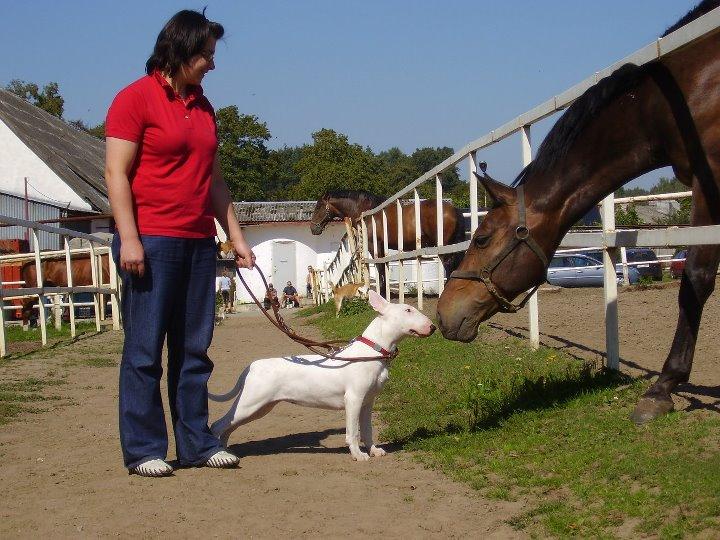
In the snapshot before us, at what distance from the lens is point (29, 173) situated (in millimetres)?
34844

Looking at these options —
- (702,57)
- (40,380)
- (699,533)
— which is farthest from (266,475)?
(40,380)

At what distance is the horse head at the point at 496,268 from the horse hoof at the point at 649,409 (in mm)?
755

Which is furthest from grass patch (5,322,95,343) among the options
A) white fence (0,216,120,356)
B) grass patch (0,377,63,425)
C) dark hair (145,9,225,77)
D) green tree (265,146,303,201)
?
green tree (265,146,303,201)

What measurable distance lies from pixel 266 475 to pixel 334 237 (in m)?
41.1

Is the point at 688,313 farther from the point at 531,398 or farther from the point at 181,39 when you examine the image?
the point at 181,39

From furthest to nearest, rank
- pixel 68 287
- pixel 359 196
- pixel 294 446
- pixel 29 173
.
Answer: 1. pixel 29 173
2. pixel 359 196
3. pixel 68 287
4. pixel 294 446

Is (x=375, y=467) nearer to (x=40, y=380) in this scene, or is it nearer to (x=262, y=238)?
(x=40, y=380)

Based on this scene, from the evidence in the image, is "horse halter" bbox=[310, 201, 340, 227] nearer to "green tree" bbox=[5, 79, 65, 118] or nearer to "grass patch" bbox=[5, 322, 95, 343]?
"grass patch" bbox=[5, 322, 95, 343]

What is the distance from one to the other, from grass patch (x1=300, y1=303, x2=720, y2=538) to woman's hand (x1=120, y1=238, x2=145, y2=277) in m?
1.69

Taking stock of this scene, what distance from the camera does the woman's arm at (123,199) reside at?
14.0 ft

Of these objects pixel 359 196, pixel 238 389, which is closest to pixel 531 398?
pixel 238 389

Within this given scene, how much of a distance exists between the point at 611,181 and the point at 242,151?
63317mm

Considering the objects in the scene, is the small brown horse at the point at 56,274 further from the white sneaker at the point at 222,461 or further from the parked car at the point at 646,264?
the white sneaker at the point at 222,461

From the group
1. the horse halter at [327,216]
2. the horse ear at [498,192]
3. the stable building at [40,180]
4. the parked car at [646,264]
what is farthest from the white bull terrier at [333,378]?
the stable building at [40,180]
